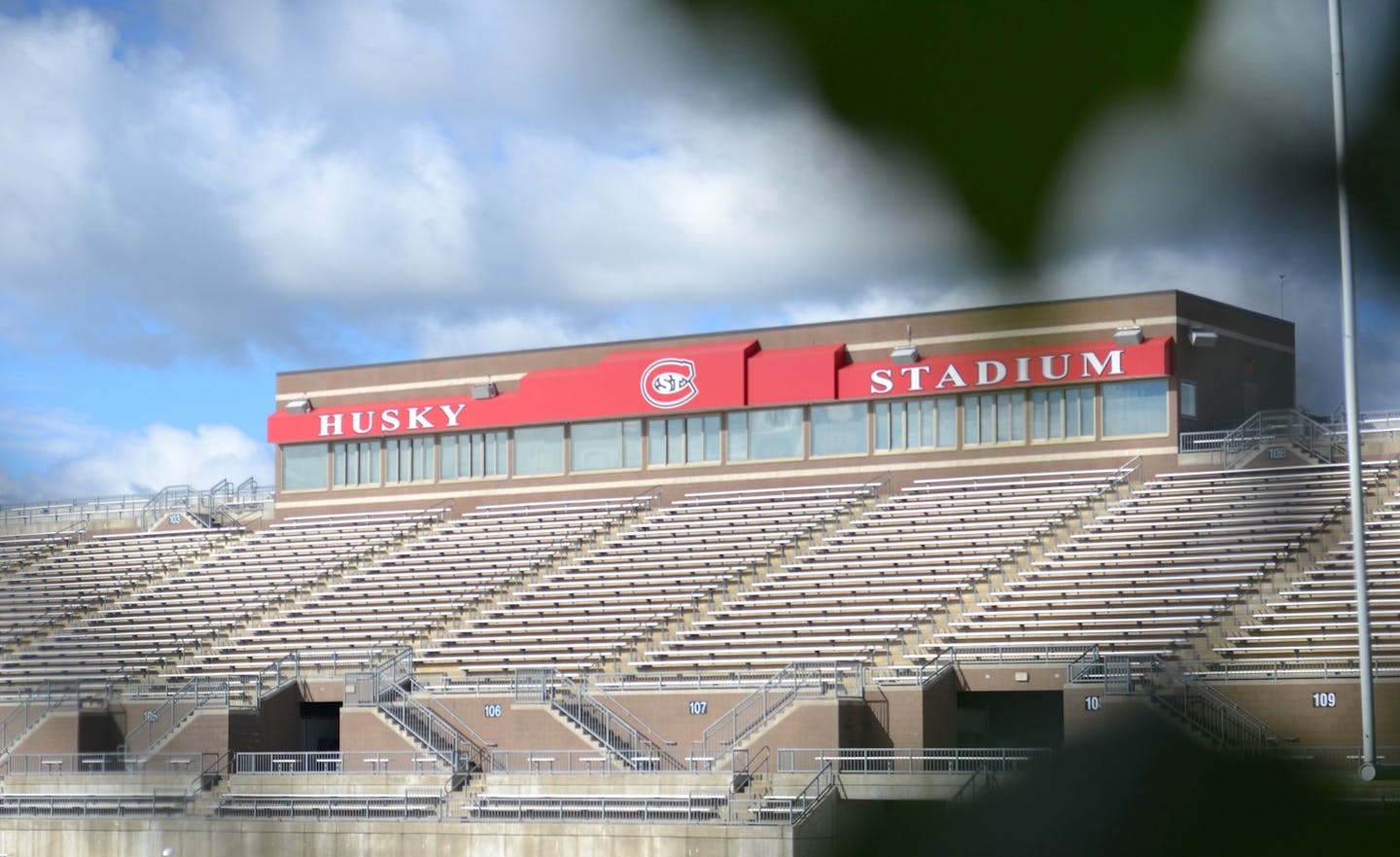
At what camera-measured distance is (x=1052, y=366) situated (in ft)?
5.56

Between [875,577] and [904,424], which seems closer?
[875,577]

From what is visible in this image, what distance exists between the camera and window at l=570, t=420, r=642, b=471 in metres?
36.8

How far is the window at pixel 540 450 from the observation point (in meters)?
37.6

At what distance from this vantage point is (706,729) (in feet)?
81.0

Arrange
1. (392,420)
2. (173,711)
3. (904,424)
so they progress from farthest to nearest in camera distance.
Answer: (392,420) < (904,424) < (173,711)

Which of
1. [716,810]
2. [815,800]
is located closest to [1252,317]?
[815,800]

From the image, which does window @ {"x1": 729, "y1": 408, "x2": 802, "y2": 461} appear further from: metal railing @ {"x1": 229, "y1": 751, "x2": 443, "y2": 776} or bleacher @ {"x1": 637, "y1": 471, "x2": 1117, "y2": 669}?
metal railing @ {"x1": 229, "y1": 751, "x2": 443, "y2": 776}

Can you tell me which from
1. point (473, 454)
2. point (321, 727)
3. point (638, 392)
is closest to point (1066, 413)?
point (321, 727)

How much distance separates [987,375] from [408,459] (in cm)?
3822

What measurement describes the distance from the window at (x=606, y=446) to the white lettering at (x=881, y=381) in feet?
17.9

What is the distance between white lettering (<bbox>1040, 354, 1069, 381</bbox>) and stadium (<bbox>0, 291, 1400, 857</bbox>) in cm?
439

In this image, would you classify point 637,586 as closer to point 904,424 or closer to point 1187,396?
point 904,424

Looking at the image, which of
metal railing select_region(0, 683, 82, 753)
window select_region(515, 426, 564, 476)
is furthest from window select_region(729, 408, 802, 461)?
metal railing select_region(0, 683, 82, 753)

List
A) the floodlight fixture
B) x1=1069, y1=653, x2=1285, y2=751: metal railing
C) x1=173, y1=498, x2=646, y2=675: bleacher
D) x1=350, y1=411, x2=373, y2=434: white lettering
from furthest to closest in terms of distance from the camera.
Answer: x1=350, y1=411, x2=373, y2=434: white lettering → x1=173, y1=498, x2=646, y2=675: bleacher → the floodlight fixture → x1=1069, y1=653, x2=1285, y2=751: metal railing
